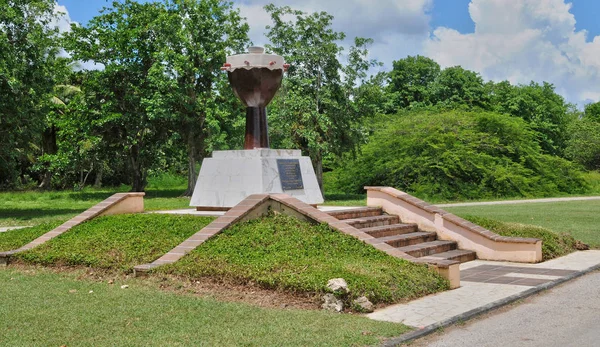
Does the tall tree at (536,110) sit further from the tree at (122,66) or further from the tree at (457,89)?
the tree at (122,66)

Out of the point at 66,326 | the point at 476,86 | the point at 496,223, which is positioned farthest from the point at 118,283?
the point at 476,86

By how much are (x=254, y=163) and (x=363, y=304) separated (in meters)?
5.13

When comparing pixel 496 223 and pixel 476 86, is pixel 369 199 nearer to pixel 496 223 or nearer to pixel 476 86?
pixel 496 223

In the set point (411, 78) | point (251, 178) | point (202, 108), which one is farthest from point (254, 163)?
point (411, 78)

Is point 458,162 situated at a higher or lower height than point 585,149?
lower

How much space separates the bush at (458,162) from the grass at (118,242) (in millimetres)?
17876

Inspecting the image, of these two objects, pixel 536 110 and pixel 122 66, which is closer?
pixel 122 66

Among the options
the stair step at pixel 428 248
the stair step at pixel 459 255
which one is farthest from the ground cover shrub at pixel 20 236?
the stair step at pixel 459 255

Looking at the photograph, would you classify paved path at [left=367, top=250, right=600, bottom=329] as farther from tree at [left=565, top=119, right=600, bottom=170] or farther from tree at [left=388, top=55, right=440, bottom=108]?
tree at [left=565, top=119, right=600, bottom=170]

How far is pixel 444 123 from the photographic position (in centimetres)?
3006

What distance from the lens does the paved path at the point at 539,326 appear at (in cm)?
596

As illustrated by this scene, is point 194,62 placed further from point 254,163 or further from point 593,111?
point 593,111

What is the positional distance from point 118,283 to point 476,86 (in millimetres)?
39847

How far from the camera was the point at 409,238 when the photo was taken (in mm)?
11070
